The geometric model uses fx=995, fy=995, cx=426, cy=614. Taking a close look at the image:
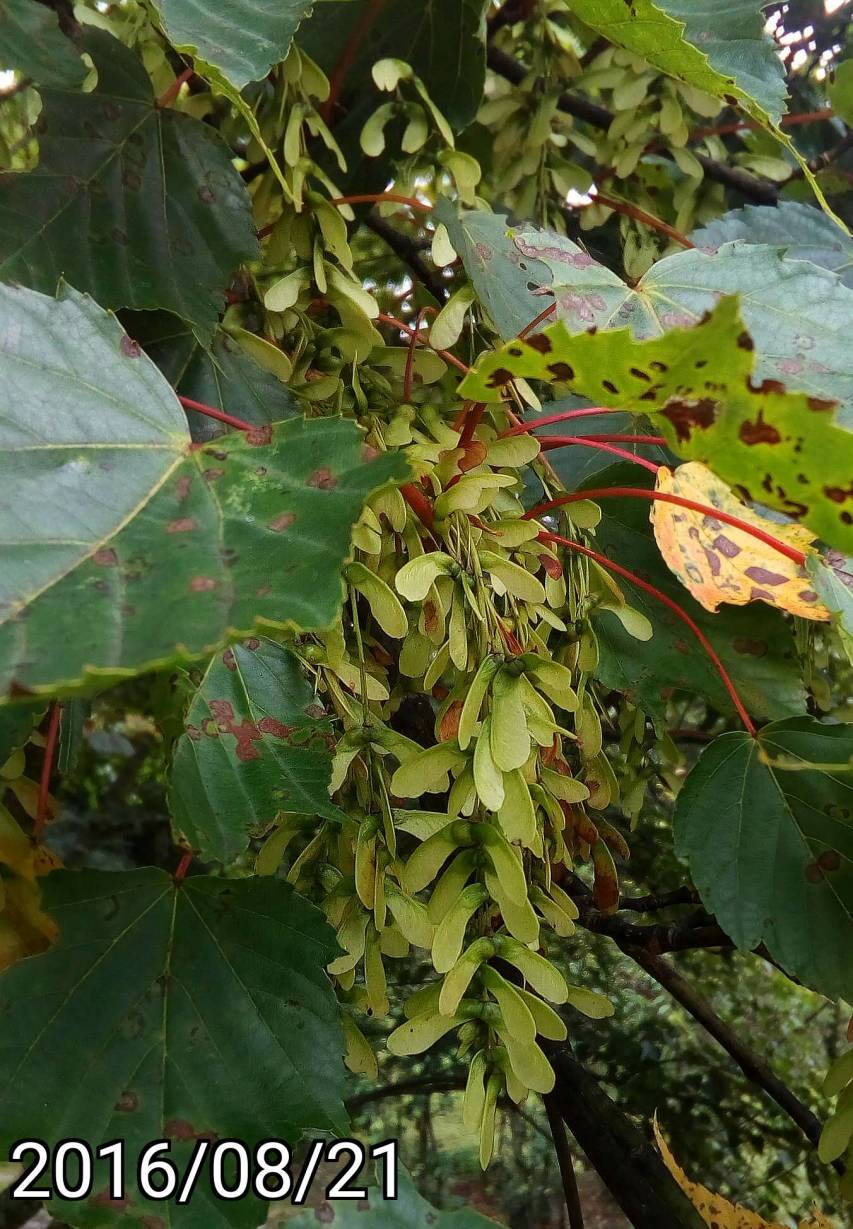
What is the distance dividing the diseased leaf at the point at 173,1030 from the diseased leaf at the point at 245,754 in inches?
2.5

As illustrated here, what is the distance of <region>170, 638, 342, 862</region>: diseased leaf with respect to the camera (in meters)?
0.57

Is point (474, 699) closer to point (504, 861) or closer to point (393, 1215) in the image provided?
point (504, 861)

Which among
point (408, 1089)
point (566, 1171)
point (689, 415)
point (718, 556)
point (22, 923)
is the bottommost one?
point (408, 1089)

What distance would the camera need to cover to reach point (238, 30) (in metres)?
0.58

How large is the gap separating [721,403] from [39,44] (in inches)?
21.8

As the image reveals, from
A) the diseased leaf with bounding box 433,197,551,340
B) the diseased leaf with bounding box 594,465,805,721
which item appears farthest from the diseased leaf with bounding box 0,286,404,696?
the diseased leaf with bounding box 594,465,805,721

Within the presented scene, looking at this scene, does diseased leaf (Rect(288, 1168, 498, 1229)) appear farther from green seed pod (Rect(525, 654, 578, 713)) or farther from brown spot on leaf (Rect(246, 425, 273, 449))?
brown spot on leaf (Rect(246, 425, 273, 449))

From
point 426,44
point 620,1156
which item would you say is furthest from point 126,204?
point 620,1156

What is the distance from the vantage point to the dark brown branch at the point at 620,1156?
835 mm

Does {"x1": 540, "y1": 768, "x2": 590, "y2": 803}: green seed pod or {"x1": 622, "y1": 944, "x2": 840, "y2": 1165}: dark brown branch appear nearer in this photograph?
{"x1": 540, "y1": 768, "x2": 590, "y2": 803}: green seed pod

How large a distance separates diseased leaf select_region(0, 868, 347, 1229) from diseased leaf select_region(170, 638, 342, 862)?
62mm

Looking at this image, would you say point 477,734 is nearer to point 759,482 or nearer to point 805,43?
point 759,482

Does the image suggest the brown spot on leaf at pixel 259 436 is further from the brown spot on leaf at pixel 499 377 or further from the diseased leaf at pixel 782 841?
the diseased leaf at pixel 782 841

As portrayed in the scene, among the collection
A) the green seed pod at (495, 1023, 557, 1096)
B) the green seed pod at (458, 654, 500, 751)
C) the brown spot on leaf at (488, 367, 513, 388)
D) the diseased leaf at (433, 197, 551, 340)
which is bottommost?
the green seed pod at (495, 1023, 557, 1096)
